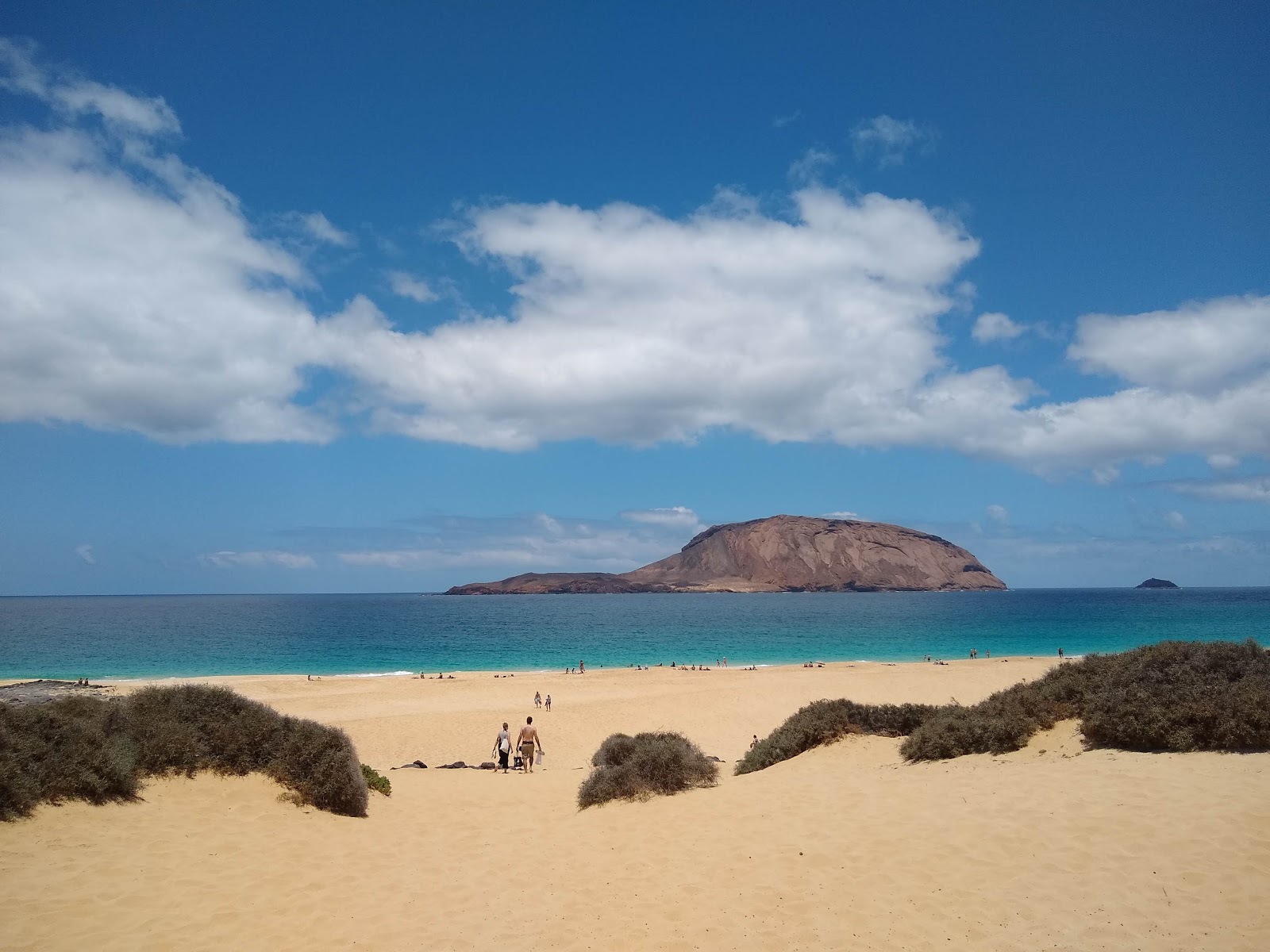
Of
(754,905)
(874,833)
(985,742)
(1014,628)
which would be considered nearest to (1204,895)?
(874,833)

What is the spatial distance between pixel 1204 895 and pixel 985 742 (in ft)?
18.3

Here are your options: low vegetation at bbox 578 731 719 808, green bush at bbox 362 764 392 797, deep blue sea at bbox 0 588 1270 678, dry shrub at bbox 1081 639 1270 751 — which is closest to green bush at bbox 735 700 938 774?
low vegetation at bbox 578 731 719 808

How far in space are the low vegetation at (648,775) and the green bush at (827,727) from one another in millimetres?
1722

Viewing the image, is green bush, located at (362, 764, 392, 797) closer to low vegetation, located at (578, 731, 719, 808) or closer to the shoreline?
low vegetation, located at (578, 731, 719, 808)

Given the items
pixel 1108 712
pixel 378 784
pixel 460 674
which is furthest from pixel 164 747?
pixel 460 674

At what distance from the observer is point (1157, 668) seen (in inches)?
477

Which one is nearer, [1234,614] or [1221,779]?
[1221,779]

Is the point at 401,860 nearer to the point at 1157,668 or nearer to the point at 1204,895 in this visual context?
the point at 1204,895

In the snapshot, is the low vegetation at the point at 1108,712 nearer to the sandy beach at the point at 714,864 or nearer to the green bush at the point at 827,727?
the green bush at the point at 827,727

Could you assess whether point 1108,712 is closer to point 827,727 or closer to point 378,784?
point 827,727

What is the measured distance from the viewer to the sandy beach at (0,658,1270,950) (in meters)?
6.71

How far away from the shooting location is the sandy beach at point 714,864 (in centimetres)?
671

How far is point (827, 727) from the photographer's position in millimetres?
14383

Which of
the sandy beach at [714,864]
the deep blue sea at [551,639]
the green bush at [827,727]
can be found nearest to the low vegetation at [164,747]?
the sandy beach at [714,864]
